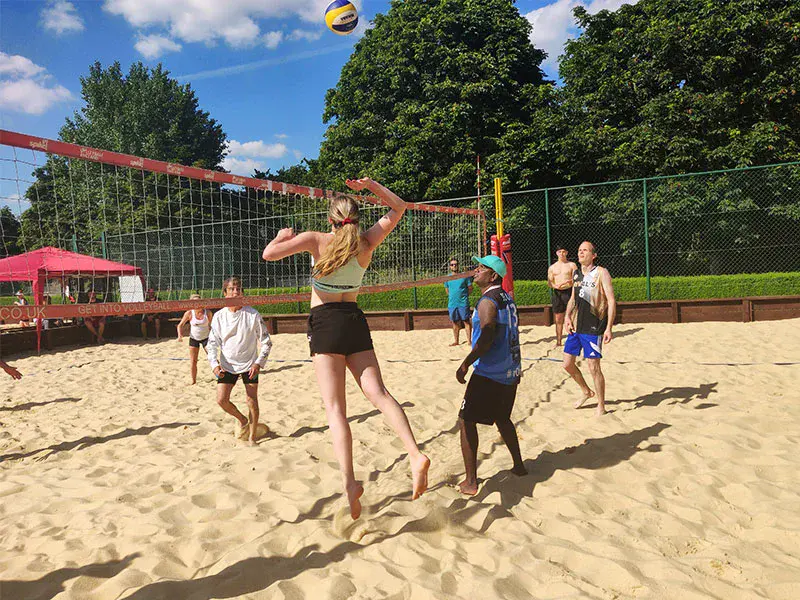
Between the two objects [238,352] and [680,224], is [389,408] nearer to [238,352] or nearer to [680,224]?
[238,352]

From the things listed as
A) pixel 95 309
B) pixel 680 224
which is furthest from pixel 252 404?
pixel 680 224

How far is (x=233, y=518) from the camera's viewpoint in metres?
2.95

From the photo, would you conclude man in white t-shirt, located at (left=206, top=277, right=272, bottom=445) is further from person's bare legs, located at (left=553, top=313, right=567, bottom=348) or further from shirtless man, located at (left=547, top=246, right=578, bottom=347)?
person's bare legs, located at (left=553, top=313, right=567, bottom=348)

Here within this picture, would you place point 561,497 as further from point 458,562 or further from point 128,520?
point 128,520

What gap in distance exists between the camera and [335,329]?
8.46 feet

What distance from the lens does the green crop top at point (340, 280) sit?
257 cm

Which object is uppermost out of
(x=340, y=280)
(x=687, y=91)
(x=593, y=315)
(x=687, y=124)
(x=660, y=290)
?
(x=687, y=91)

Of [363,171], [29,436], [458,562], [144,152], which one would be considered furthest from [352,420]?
[144,152]

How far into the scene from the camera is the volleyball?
21.6 ft

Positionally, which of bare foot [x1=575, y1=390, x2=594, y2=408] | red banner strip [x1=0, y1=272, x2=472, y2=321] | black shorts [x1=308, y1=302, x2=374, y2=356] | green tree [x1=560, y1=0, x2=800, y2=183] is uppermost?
green tree [x1=560, y1=0, x2=800, y2=183]

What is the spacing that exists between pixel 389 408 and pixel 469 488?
0.99 meters

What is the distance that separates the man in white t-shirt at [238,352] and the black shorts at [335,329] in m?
1.94

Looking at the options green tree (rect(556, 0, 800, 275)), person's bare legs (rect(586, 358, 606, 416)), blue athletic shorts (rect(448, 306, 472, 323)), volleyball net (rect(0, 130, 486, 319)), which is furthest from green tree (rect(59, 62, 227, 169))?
person's bare legs (rect(586, 358, 606, 416))

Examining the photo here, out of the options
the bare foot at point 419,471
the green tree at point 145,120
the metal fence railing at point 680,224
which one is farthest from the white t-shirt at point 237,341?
the green tree at point 145,120
